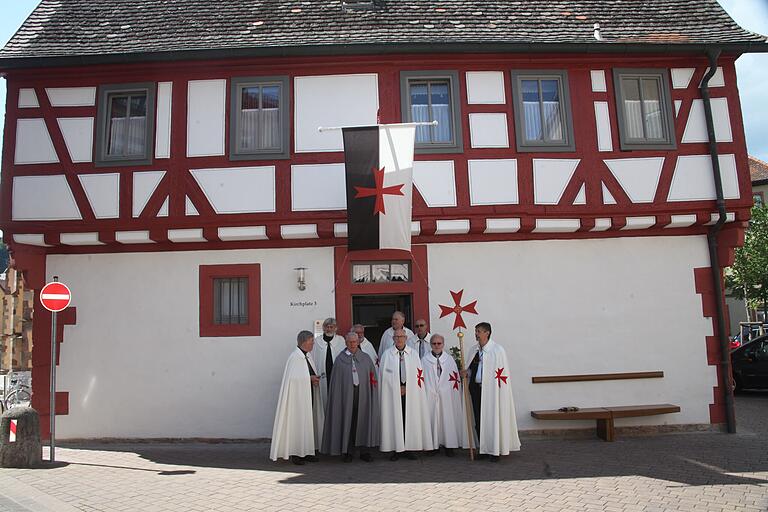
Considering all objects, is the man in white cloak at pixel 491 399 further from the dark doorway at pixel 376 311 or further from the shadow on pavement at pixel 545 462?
the dark doorway at pixel 376 311

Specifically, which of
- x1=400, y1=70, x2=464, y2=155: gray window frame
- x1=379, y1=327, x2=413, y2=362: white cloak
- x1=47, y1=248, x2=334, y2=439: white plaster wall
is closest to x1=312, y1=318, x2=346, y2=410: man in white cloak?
x1=379, y1=327, x2=413, y2=362: white cloak

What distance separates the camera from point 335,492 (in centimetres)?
696

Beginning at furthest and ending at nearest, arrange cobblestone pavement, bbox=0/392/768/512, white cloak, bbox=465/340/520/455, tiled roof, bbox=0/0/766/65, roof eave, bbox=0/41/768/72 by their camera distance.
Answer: tiled roof, bbox=0/0/766/65
roof eave, bbox=0/41/768/72
white cloak, bbox=465/340/520/455
cobblestone pavement, bbox=0/392/768/512

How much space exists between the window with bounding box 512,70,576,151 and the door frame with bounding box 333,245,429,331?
2.48 meters

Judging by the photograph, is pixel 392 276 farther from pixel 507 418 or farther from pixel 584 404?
pixel 584 404

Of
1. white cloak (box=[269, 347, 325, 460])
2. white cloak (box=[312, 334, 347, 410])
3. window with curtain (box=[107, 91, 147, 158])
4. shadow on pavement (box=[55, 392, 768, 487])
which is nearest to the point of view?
shadow on pavement (box=[55, 392, 768, 487])

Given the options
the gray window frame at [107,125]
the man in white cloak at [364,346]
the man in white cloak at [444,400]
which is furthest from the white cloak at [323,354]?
the gray window frame at [107,125]

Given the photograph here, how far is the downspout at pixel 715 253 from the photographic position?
10.1 meters

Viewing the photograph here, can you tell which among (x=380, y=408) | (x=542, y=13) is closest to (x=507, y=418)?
(x=380, y=408)

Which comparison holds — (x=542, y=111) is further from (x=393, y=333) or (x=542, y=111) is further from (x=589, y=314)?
(x=393, y=333)

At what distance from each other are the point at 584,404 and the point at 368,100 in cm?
604

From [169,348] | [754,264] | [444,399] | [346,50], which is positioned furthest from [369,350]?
[754,264]

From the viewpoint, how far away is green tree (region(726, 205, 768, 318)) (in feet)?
84.6

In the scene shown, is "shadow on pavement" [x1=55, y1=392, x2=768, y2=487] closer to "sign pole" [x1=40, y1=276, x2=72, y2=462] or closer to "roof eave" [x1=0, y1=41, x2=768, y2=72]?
"sign pole" [x1=40, y1=276, x2=72, y2=462]
